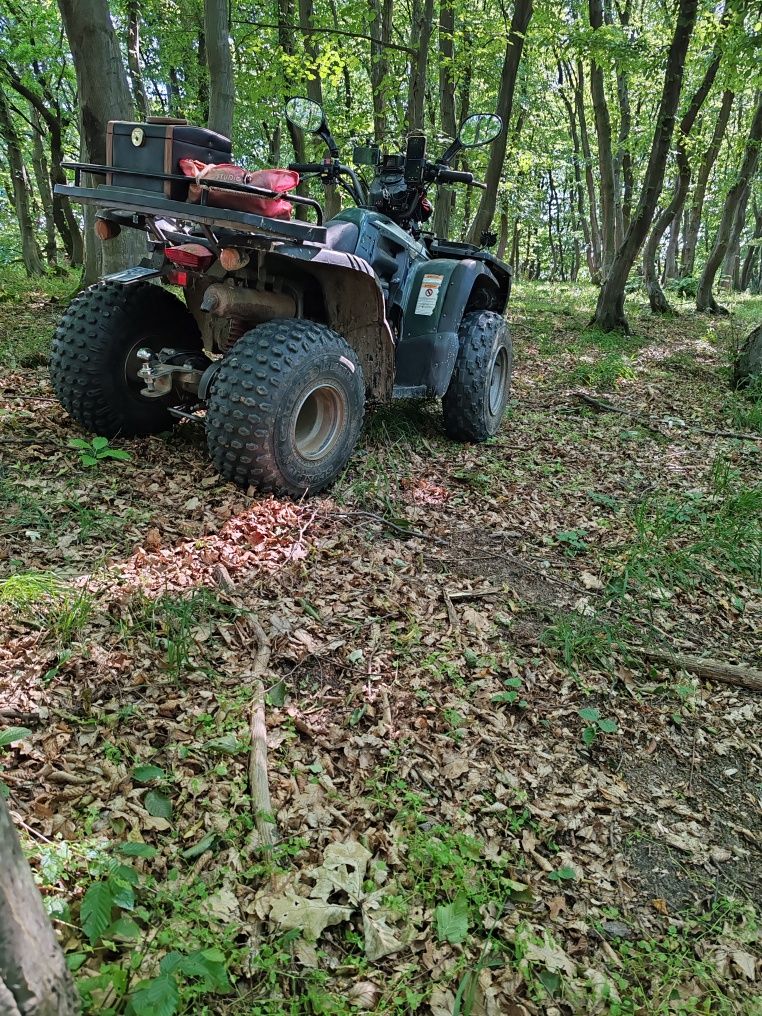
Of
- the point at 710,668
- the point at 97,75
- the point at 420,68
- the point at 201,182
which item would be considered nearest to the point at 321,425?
the point at 201,182

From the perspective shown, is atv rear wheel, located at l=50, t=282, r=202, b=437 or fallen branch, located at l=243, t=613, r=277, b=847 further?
atv rear wheel, located at l=50, t=282, r=202, b=437

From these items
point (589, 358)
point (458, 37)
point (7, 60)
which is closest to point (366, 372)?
point (589, 358)

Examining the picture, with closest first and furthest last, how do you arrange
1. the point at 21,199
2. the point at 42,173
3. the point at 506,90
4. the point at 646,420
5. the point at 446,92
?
the point at 646,420 < the point at 506,90 < the point at 446,92 < the point at 21,199 < the point at 42,173

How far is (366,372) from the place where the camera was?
4.56m

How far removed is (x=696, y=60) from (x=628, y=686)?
12.1 meters

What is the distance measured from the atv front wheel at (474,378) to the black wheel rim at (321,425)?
58.4 inches

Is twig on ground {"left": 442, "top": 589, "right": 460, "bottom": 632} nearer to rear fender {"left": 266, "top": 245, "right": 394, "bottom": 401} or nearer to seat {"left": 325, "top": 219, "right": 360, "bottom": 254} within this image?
rear fender {"left": 266, "top": 245, "right": 394, "bottom": 401}

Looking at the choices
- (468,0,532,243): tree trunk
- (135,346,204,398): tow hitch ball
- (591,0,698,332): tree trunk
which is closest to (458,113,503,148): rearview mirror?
(135,346,204,398): tow hitch ball

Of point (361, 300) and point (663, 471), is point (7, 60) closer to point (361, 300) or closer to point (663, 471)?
point (361, 300)

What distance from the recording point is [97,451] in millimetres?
3979

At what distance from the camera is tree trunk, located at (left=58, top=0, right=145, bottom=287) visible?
555 cm

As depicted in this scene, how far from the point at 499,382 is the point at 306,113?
2.63m

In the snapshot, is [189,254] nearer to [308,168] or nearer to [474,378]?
[308,168]

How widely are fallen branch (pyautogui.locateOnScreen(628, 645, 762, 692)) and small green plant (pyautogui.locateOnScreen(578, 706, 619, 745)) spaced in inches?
20.6
